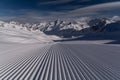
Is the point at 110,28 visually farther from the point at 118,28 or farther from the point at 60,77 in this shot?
the point at 60,77

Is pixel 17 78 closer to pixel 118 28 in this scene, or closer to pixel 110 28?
Result: pixel 118 28

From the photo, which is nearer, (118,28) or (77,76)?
(77,76)

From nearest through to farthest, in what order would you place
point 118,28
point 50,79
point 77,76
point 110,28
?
1. point 50,79
2. point 77,76
3. point 118,28
4. point 110,28

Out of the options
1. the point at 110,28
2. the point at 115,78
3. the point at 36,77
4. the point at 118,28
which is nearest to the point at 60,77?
the point at 36,77

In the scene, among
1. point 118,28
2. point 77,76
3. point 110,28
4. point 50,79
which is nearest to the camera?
point 50,79

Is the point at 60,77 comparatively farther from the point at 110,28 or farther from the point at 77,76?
the point at 110,28

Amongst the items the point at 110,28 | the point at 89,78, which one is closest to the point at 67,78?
the point at 89,78

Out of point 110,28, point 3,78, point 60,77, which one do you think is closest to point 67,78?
point 60,77

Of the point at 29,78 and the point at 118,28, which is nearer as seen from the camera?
the point at 29,78
